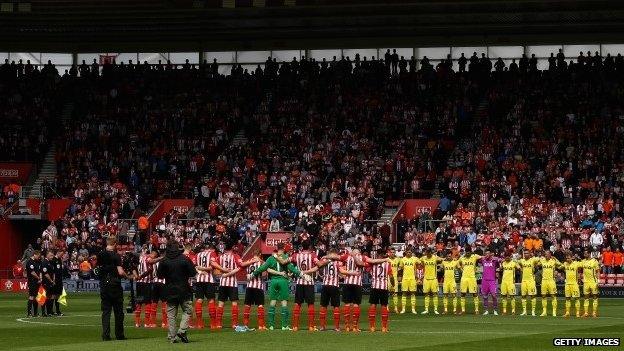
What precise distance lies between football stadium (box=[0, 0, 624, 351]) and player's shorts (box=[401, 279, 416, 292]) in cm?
6

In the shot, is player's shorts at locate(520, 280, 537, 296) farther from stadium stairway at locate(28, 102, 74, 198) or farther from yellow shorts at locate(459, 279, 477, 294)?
stadium stairway at locate(28, 102, 74, 198)

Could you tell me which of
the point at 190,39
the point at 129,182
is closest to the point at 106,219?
the point at 129,182

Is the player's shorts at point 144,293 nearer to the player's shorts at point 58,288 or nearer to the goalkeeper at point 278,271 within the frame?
the goalkeeper at point 278,271

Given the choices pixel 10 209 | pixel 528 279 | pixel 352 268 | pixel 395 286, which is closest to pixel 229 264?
pixel 352 268

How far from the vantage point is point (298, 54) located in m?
72.3

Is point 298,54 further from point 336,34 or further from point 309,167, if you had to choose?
point 309,167

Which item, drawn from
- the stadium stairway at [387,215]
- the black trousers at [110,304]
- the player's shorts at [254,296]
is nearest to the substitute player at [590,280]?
the player's shorts at [254,296]

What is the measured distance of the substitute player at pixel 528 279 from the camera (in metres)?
41.3

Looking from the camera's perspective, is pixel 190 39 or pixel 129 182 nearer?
pixel 129 182

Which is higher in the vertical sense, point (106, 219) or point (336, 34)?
point (336, 34)

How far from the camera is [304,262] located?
109ft

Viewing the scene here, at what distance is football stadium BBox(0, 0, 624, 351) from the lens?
5150cm

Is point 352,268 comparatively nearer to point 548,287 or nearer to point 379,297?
point 379,297

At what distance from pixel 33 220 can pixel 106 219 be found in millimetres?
4975
